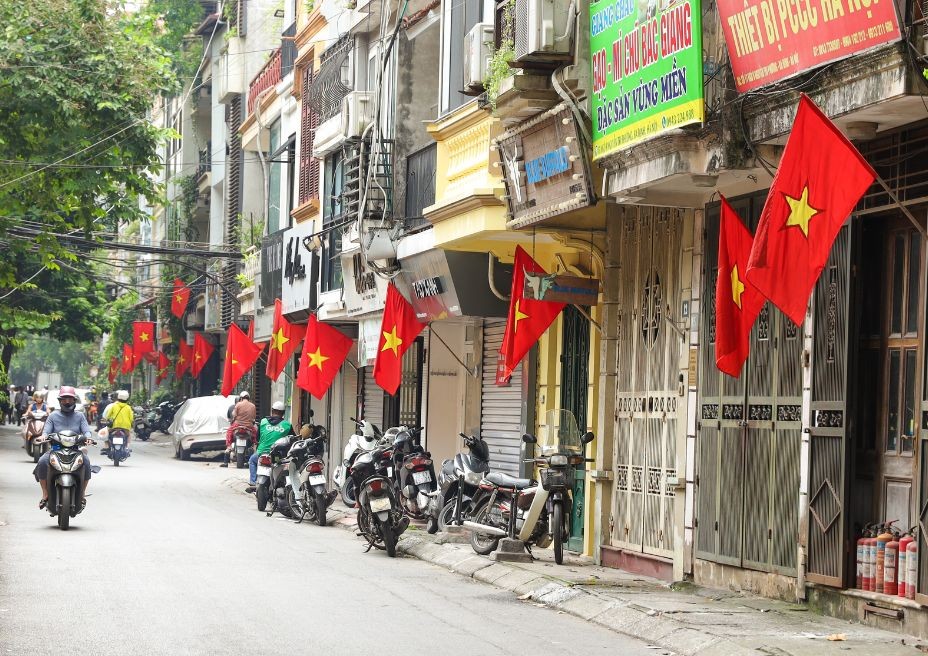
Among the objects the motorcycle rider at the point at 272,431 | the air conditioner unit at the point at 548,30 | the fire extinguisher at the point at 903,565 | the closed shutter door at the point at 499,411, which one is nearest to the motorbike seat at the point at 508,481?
the closed shutter door at the point at 499,411

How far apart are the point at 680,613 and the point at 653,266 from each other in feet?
14.8

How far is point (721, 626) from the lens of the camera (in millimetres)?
9930

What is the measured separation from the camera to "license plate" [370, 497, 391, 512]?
15820mm

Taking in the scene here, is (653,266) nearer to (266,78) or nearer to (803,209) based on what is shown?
(803,209)

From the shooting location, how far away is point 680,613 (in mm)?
10523

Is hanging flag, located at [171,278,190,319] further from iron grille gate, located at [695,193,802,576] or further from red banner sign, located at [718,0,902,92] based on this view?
red banner sign, located at [718,0,902,92]

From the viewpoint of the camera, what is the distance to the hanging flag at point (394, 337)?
20469 mm

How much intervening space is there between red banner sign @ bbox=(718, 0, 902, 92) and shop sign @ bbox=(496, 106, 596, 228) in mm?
3130

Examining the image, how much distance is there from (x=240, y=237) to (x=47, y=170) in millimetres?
15768

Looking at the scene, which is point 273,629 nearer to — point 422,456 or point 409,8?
point 422,456

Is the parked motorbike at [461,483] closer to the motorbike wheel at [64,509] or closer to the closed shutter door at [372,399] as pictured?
the motorbike wheel at [64,509]

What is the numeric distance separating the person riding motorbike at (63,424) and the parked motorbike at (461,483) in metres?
4.38

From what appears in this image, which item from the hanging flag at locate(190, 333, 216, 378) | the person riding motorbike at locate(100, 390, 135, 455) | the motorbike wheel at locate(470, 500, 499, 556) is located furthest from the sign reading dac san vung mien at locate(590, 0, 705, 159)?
the hanging flag at locate(190, 333, 216, 378)

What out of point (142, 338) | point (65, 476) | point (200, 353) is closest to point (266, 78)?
point (200, 353)
